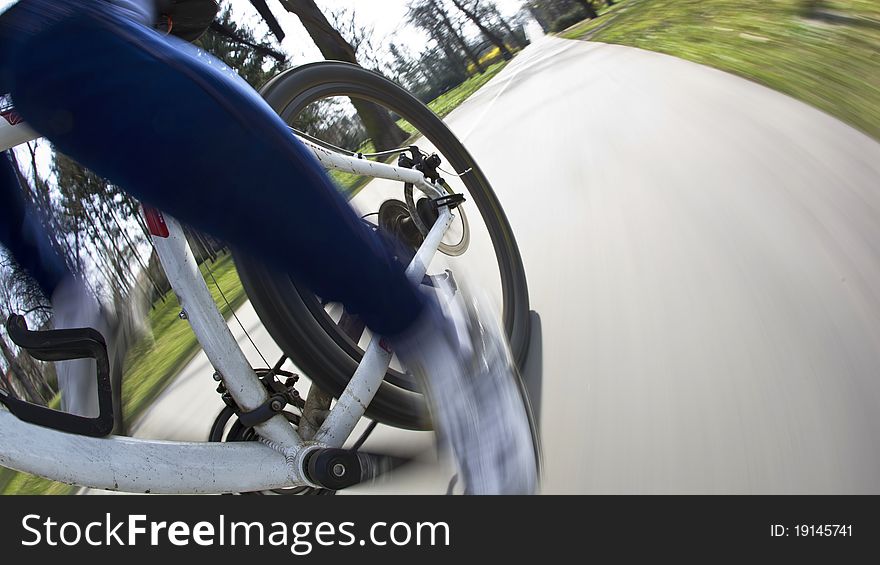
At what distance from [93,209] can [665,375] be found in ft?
5.44

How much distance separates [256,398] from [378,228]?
52cm

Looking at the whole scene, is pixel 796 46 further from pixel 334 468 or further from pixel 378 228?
pixel 334 468

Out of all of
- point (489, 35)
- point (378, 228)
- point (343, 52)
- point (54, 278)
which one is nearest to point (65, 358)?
point (54, 278)

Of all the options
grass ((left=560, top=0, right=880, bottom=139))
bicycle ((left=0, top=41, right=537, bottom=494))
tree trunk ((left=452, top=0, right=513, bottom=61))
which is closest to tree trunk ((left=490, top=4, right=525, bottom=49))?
tree trunk ((left=452, top=0, right=513, bottom=61))

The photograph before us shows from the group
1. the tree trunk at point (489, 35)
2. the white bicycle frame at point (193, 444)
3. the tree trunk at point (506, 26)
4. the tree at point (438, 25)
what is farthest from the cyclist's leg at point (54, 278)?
the tree trunk at point (506, 26)

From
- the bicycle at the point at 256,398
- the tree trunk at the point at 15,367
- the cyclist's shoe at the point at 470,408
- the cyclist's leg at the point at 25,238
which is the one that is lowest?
the cyclist's shoe at the point at 470,408

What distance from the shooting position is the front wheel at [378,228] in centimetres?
144

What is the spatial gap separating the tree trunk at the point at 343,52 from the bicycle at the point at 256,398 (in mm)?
515

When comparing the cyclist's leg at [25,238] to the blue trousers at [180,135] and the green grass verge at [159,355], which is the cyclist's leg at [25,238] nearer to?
the green grass verge at [159,355]

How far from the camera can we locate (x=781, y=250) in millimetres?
2357

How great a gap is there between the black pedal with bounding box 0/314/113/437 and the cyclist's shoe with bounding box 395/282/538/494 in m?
0.53

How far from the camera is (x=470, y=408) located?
1.28m

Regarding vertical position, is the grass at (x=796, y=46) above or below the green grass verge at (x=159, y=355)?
below
